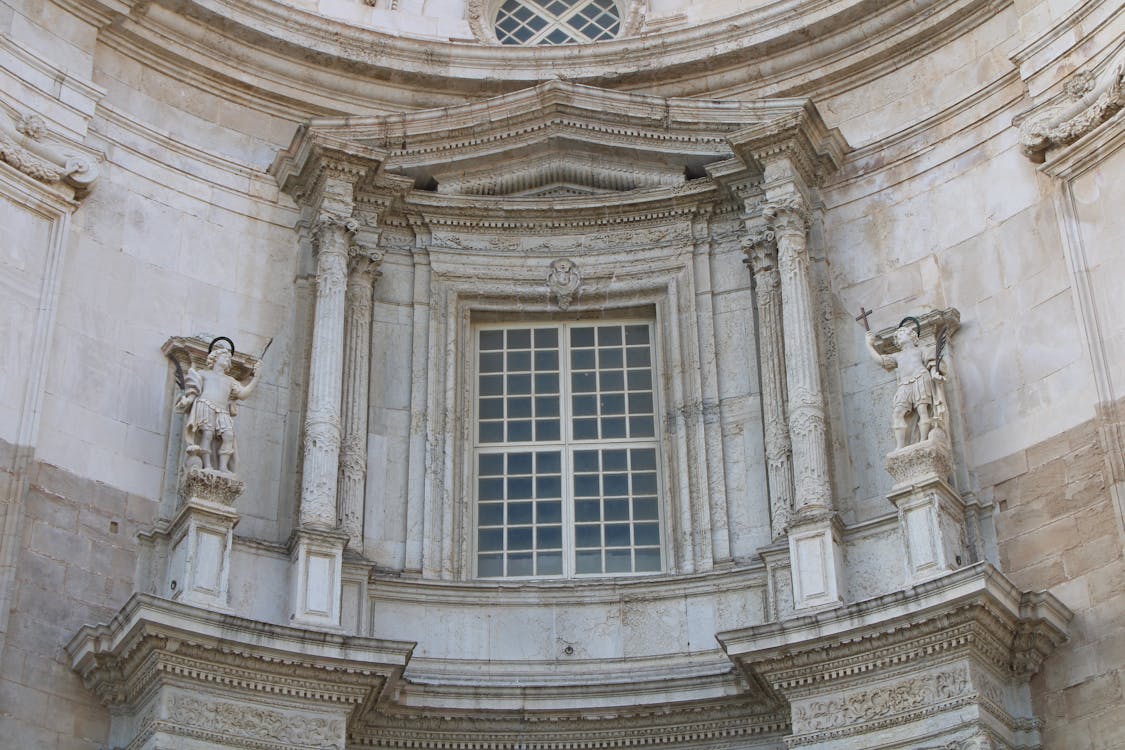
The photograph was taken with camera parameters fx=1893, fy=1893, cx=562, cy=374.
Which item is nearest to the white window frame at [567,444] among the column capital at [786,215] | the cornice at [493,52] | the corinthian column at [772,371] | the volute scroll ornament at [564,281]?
the volute scroll ornament at [564,281]

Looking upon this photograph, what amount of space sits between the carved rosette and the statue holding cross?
5451mm

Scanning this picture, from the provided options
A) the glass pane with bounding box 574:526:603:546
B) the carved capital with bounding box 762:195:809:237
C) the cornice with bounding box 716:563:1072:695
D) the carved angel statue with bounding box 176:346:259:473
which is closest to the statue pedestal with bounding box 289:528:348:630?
the carved angel statue with bounding box 176:346:259:473

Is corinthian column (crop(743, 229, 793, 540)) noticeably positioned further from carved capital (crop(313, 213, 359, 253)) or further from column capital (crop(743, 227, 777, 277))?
carved capital (crop(313, 213, 359, 253))

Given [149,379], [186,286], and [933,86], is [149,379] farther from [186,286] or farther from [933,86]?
[933,86]

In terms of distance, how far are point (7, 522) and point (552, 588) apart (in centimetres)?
455

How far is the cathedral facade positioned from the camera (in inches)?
574

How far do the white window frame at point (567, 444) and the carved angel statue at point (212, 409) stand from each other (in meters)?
2.37

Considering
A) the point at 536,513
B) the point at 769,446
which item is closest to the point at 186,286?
the point at 536,513

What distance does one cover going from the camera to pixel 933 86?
58.8 feet

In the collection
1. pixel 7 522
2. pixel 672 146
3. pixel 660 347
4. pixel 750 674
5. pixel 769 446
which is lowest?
pixel 750 674

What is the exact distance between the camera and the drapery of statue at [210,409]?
50.2ft

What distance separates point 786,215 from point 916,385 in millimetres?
2439

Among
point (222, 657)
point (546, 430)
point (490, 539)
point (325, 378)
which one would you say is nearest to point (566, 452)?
point (546, 430)

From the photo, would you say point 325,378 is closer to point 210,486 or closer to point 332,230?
point 332,230
